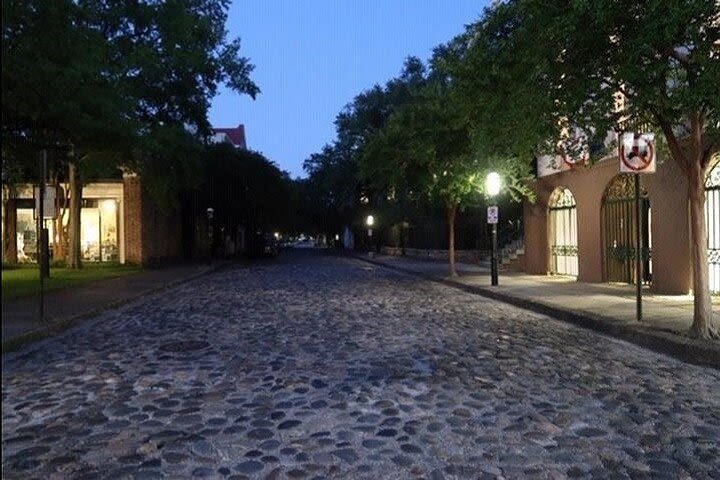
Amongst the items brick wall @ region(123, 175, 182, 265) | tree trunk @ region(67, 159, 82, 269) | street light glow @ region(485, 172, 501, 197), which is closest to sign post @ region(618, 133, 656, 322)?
street light glow @ region(485, 172, 501, 197)

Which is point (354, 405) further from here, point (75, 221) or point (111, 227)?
point (111, 227)

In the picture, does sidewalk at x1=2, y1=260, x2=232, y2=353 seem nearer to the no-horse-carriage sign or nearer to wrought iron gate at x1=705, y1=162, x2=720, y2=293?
the no-horse-carriage sign

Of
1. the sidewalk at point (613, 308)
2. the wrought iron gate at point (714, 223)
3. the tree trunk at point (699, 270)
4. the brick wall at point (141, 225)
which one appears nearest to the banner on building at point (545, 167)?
the sidewalk at point (613, 308)

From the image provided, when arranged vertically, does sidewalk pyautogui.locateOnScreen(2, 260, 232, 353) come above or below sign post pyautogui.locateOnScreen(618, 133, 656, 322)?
below

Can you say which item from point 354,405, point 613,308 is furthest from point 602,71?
point 354,405

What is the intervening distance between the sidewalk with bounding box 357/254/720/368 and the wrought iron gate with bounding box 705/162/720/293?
Result: 0.86 m

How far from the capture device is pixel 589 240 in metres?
22.4

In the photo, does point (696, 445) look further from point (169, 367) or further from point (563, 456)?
point (169, 367)

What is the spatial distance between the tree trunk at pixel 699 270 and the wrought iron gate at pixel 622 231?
9256mm

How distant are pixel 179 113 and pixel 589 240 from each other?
19802 mm

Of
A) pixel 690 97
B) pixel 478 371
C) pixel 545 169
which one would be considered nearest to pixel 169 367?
pixel 478 371

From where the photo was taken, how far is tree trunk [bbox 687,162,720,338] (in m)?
10.4

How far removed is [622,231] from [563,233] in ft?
15.4

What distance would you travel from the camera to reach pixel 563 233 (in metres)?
25.6
